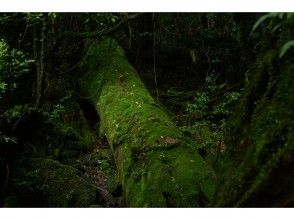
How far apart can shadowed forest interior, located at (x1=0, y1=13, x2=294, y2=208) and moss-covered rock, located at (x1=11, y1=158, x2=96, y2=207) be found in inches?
0.6

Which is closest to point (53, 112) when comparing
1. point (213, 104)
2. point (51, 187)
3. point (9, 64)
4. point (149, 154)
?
point (9, 64)

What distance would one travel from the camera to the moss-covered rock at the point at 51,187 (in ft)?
17.8

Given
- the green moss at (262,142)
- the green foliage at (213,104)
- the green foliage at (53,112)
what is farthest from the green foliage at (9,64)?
the green moss at (262,142)

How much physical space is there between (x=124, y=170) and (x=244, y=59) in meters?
4.98

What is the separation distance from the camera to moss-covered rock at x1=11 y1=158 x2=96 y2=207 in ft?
17.8

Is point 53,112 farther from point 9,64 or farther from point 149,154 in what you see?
point 149,154

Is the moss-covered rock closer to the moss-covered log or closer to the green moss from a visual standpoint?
the moss-covered log

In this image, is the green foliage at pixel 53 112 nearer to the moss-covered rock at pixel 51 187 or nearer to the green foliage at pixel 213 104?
the moss-covered rock at pixel 51 187

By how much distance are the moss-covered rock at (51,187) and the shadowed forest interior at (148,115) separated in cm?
2

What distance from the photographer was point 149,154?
14.6 feet

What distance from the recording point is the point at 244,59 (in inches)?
337

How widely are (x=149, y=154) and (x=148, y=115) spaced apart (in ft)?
2.69

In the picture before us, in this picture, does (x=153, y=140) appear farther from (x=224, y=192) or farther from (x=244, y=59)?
(x=244, y=59)
